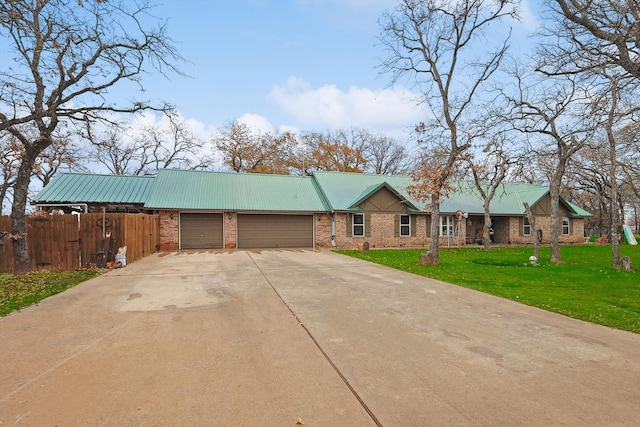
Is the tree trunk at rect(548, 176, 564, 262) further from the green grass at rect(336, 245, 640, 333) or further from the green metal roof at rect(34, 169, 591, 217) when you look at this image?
the green metal roof at rect(34, 169, 591, 217)

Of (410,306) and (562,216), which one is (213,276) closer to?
(410,306)

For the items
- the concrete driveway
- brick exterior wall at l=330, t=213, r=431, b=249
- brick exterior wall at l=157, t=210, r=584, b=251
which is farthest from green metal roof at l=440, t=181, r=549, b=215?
the concrete driveway

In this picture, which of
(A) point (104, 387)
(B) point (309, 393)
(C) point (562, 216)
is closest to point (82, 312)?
(A) point (104, 387)

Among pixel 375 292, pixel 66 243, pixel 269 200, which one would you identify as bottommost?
pixel 375 292

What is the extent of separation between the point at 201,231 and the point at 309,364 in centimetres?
1817

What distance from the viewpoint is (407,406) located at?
3.15 meters

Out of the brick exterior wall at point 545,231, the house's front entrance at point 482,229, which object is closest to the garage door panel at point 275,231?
the house's front entrance at point 482,229

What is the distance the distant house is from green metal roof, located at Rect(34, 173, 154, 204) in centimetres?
5

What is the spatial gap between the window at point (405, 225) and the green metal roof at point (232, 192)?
537 cm

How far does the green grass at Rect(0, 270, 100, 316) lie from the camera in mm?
7008

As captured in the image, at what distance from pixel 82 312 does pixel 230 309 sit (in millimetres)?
2574

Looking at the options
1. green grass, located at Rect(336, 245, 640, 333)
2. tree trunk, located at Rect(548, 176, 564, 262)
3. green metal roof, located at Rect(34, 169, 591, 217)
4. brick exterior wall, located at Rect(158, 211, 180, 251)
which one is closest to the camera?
green grass, located at Rect(336, 245, 640, 333)

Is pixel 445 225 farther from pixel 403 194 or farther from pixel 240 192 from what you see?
pixel 240 192

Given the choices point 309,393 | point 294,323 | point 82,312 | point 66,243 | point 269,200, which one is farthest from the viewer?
point 269,200
